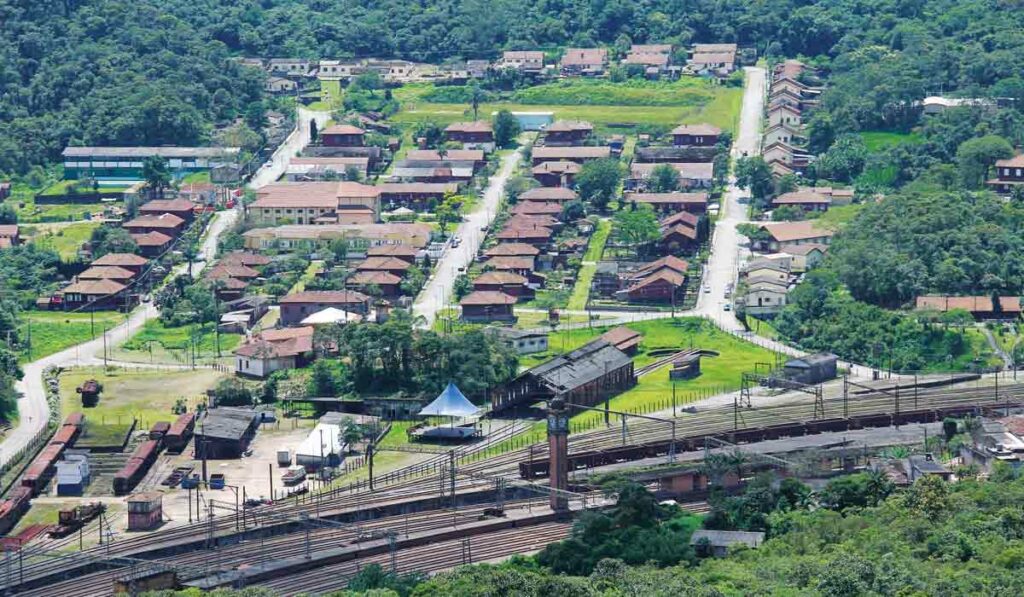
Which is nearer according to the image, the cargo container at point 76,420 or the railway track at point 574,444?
the railway track at point 574,444

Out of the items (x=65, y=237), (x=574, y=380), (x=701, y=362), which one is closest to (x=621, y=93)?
(x=65, y=237)

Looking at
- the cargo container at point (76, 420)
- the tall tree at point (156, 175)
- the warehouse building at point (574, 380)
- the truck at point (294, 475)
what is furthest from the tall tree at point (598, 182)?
the truck at point (294, 475)

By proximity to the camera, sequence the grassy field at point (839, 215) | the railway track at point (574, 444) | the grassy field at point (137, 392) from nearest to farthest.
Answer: the railway track at point (574, 444)
the grassy field at point (137, 392)
the grassy field at point (839, 215)

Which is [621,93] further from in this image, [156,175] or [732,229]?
[156,175]

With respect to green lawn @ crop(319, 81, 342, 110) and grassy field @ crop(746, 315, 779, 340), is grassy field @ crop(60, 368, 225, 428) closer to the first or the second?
grassy field @ crop(746, 315, 779, 340)

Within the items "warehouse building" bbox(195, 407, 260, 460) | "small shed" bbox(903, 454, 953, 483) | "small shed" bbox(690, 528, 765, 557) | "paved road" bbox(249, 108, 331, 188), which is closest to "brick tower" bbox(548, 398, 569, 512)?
"small shed" bbox(690, 528, 765, 557)

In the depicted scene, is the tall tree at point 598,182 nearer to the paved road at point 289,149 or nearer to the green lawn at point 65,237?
the paved road at point 289,149

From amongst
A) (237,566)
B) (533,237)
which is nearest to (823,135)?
(533,237)
